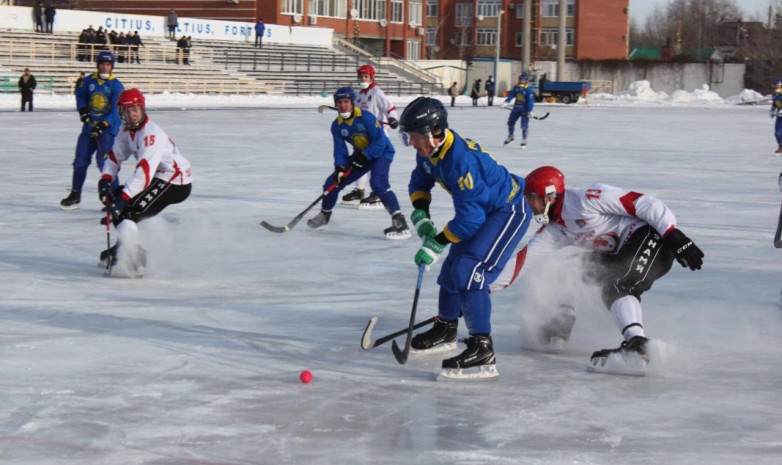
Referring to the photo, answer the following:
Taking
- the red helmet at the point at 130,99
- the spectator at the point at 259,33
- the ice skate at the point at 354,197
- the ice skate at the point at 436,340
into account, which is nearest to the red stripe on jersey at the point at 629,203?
the ice skate at the point at 436,340

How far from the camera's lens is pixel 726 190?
12602 mm

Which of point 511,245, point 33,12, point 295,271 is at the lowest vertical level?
point 295,271

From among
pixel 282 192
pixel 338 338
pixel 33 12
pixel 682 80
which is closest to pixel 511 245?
pixel 338 338

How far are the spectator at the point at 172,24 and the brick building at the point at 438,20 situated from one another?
13763 mm

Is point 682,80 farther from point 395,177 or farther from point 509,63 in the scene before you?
point 395,177

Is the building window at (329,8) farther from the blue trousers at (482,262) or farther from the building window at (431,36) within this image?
the blue trousers at (482,262)

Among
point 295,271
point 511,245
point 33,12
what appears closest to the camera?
point 511,245

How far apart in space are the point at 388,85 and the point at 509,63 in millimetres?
12144

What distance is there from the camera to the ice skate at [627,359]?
15.8ft

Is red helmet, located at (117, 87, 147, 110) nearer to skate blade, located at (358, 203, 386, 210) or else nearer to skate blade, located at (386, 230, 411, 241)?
skate blade, located at (386, 230, 411, 241)

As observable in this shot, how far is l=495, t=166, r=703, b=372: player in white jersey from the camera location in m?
4.82

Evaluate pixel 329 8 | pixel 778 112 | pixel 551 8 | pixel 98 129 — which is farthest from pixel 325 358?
pixel 551 8

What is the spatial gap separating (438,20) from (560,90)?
35.4 meters

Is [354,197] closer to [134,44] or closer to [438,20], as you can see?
[134,44]
